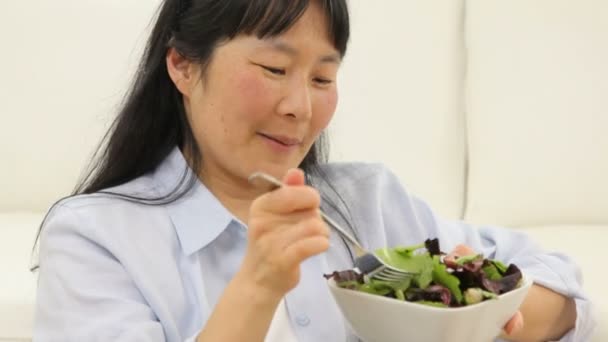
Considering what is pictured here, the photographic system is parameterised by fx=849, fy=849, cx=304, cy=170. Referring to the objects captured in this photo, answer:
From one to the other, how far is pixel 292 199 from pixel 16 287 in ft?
2.94

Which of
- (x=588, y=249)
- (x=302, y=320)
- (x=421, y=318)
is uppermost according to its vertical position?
(x=421, y=318)

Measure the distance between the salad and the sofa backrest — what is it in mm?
1025

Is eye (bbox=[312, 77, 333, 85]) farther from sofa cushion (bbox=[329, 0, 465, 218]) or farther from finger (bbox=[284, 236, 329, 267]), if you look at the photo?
sofa cushion (bbox=[329, 0, 465, 218])

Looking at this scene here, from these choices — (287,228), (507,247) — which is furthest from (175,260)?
(507,247)

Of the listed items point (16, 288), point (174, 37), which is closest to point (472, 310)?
point (174, 37)

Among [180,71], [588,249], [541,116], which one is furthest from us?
[541,116]

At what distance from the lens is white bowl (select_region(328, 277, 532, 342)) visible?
0.79m

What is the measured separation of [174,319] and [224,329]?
0.19 m

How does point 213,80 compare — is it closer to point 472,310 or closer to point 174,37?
point 174,37

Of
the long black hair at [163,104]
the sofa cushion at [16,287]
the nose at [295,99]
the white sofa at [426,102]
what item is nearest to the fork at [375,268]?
the nose at [295,99]

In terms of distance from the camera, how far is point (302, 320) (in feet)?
3.34

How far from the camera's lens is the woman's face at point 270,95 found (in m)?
0.96

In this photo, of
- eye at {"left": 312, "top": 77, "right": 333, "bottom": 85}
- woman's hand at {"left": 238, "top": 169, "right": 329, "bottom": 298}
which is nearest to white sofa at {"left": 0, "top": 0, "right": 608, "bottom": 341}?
eye at {"left": 312, "top": 77, "right": 333, "bottom": 85}

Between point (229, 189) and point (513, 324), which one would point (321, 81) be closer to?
point (229, 189)
